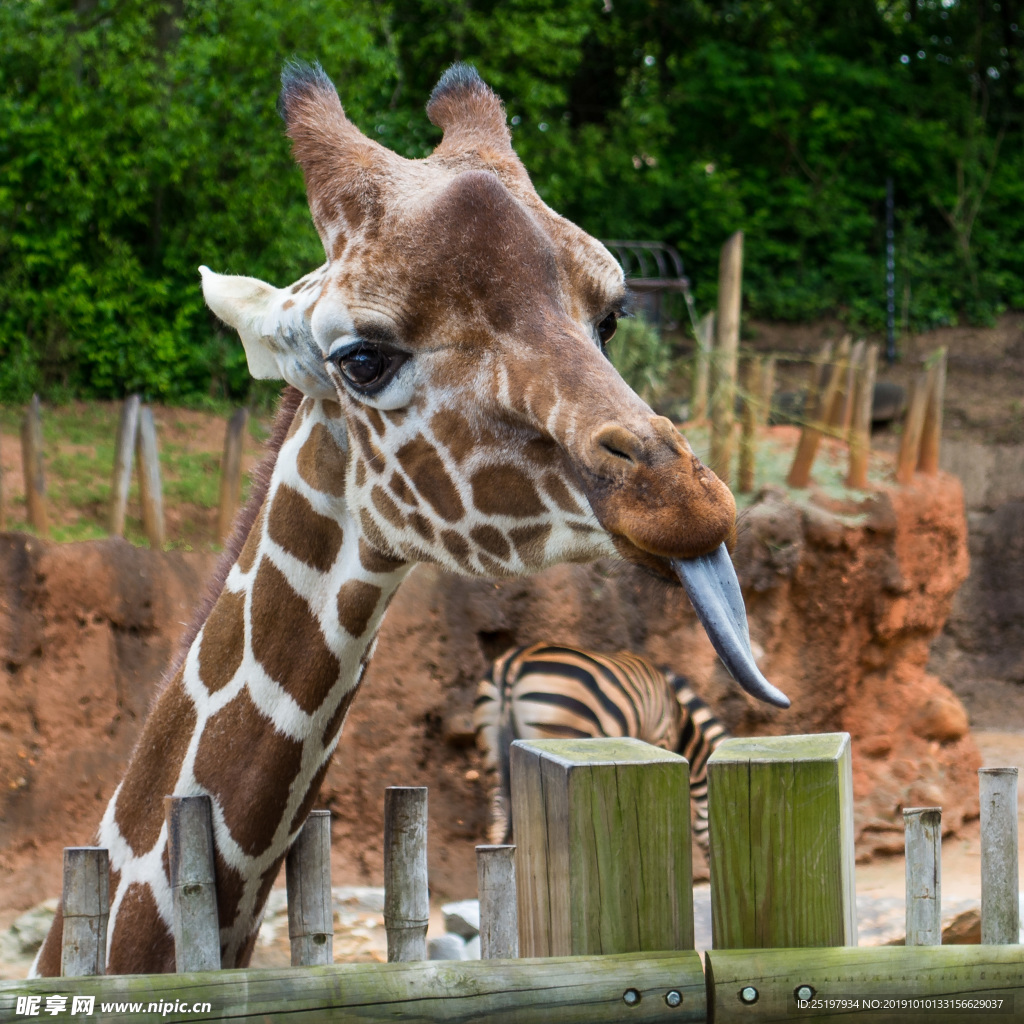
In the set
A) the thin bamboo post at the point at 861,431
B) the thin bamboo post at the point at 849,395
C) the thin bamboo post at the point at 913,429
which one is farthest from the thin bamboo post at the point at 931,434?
the thin bamboo post at the point at 849,395

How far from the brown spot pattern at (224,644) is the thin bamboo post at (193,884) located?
0.98 feet

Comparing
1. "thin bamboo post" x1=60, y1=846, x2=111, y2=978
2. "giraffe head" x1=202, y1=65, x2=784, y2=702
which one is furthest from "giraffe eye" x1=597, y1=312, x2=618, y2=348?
"thin bamboo post" x1=60, y1=846, x2=111, y2=978

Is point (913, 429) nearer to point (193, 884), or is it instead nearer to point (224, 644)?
point (224, 644)

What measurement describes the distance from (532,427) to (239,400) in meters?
9.45

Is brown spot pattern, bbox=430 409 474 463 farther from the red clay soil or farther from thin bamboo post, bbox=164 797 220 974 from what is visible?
the red clay soil

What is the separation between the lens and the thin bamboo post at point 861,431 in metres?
7.59

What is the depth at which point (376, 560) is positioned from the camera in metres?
2.01

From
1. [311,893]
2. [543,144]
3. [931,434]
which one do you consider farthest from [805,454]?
[543,144]

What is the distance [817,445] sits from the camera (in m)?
7.43

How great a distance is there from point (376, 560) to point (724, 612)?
72 centimetres

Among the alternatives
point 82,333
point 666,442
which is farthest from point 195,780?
point 82,333

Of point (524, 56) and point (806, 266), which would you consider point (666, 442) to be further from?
point (806, 266)

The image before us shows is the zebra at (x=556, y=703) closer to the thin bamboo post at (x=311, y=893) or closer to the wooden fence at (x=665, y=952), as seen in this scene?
the thin bamboo post at (x=311, y=893)

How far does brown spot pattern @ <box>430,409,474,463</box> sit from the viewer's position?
72.2 inches
